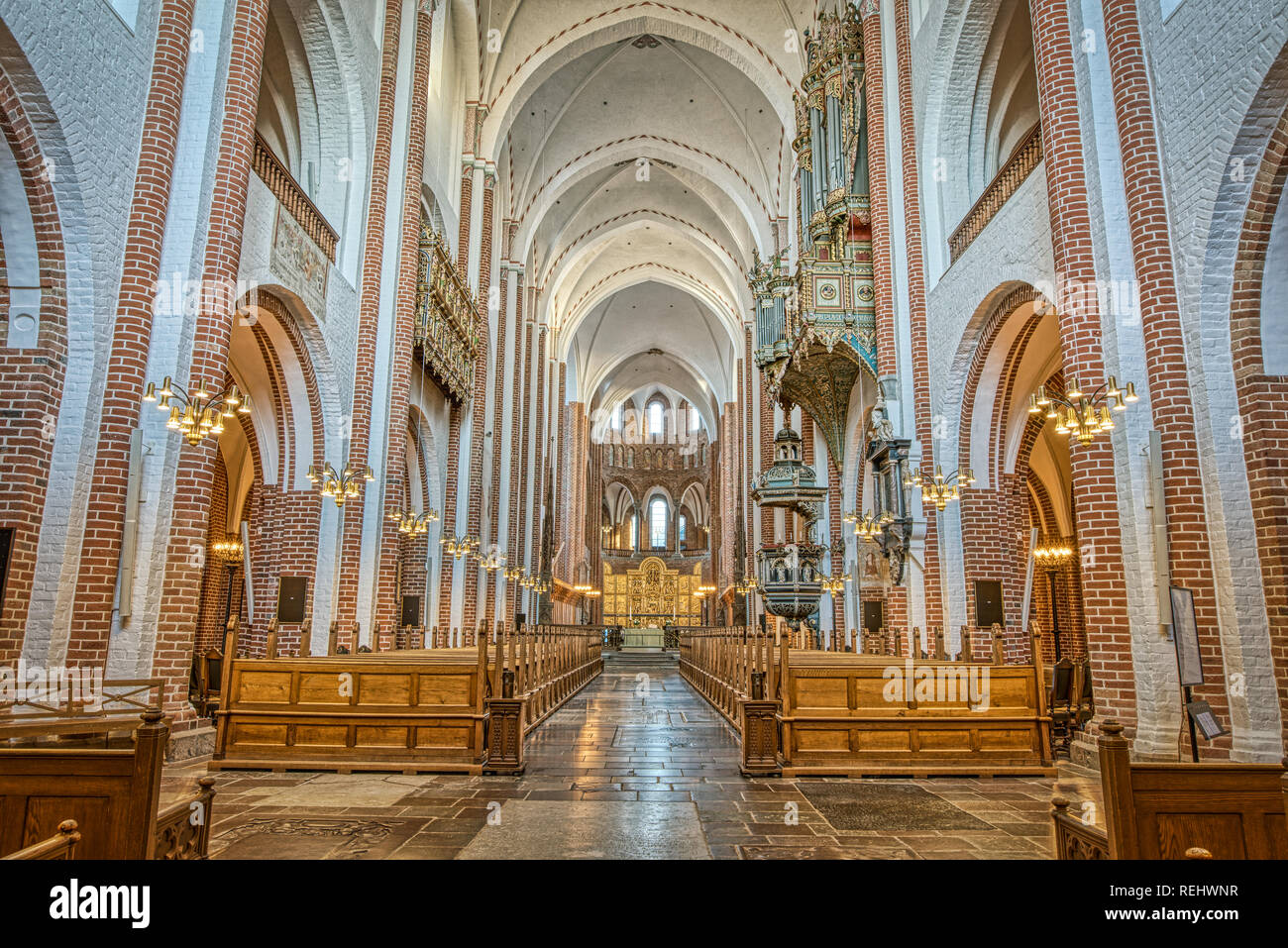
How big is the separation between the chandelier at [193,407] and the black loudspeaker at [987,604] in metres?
9.29

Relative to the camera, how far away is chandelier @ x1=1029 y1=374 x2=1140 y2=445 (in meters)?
6.34

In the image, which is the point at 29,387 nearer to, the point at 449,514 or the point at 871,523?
the point at 871,523

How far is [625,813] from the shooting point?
5.15 metres

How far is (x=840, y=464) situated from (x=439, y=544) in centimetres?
911

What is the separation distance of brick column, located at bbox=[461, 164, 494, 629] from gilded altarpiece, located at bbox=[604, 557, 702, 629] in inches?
1035

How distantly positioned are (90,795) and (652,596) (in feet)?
142

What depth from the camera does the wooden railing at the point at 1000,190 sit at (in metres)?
9.04

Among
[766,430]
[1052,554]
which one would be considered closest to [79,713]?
[1052,554]

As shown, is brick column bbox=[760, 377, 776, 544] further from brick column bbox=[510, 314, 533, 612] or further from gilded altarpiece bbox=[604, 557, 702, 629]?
gilded altarpiece bbox=[604, 557, 702, 629]

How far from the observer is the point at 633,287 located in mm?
38781

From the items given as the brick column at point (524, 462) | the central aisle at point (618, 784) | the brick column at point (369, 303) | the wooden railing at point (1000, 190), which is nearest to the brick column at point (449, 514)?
the brick column at point (524, 462)

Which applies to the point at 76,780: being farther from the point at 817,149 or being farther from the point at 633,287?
the point at 633,287
